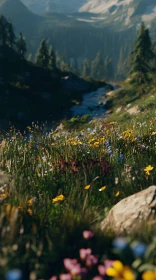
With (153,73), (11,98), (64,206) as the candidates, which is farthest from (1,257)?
(153,73)

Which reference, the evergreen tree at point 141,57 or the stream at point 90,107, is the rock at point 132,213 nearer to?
the stream at point 90,107

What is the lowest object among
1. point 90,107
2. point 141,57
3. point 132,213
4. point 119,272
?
point 119,272

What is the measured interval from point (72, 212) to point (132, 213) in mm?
554

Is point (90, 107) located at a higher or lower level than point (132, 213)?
higher

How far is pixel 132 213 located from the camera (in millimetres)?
2543

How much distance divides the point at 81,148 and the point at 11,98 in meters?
34.2

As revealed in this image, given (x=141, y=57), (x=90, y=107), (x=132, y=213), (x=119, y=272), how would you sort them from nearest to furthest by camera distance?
1. (x=119, y=272)
2. (x=132, y=213)
3. (x=90, y=107)
4. (x=141, y=57)

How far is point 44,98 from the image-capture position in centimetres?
4069

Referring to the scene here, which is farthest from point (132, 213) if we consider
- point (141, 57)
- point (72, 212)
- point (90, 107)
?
point (141, 57)

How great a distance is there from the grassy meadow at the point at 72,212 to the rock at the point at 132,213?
111 mm

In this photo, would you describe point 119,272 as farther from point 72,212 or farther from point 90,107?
point 90,107

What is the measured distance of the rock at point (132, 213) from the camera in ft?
7.88

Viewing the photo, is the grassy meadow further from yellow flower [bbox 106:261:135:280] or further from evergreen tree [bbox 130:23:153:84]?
evergreen tree [bbox 130:23:153:84]

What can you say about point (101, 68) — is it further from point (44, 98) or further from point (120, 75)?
point (44, 98)
